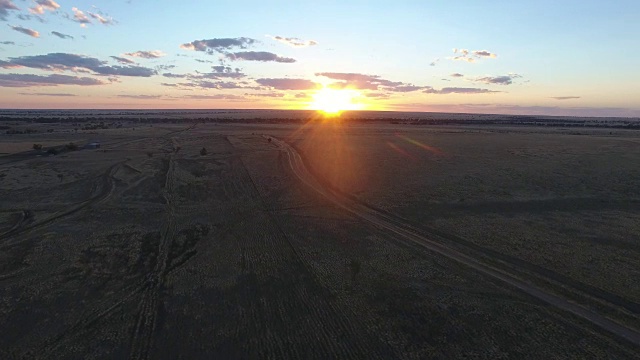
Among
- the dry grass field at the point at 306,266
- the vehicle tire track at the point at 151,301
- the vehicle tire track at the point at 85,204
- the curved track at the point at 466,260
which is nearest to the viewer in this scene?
the vehicle tire track at the point at 151,301

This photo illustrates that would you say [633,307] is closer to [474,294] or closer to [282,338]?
[474,294]

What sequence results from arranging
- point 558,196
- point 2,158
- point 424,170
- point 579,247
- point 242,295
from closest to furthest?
point 242,295 < point 579,247 < point 558,196 < point 424,170 < point 2,158

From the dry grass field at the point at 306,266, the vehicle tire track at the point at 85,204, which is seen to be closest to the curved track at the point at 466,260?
the dry grass field at the point at 306,266

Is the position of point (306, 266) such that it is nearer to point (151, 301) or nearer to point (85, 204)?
point (151, 301)

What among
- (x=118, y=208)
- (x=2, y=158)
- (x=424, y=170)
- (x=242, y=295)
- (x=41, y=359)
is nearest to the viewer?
(x=41, y=359)

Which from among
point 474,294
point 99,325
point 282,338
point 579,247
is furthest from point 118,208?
point 579,247

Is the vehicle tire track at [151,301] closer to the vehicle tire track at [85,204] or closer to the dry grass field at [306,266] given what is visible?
the dry grass field at [306,266]
